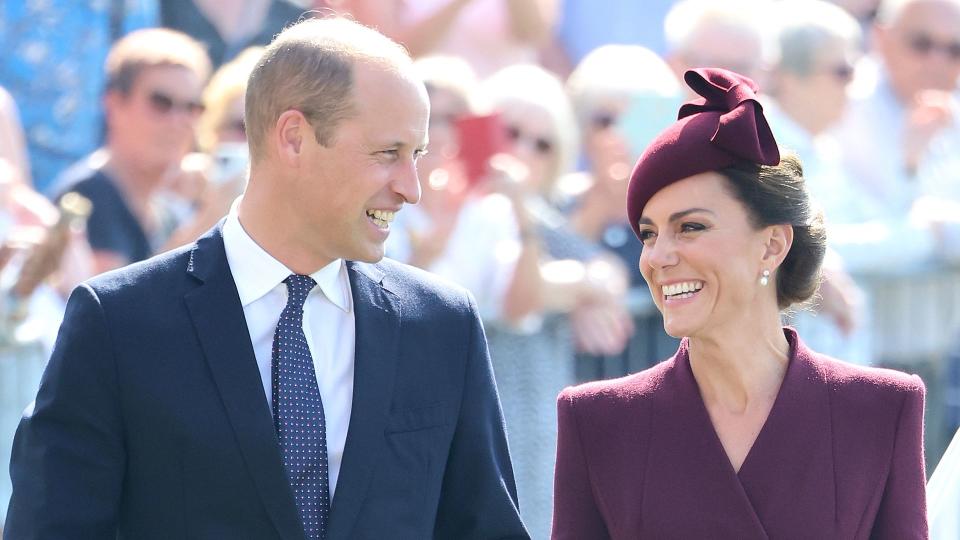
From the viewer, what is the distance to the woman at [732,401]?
3.36 meters

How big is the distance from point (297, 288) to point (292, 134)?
317 millimetres

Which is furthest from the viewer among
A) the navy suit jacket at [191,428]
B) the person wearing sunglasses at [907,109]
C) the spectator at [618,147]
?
the person wearing sunglasses at [907,109]

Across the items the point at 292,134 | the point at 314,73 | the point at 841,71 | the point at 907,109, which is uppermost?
the point at 841,71

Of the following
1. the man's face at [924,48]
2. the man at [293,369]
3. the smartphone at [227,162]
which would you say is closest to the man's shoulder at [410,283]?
the man at [293,369]

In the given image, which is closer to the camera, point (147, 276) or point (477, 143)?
point (147, 276)

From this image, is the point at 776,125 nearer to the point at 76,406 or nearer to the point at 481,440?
the point at 481,440

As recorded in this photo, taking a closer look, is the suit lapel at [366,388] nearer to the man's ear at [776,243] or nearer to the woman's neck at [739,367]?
the woman's neck at [739,367]

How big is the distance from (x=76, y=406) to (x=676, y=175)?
1.29 meters

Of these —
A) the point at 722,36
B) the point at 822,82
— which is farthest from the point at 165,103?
the point at 822,82

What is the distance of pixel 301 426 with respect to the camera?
3.25 meters

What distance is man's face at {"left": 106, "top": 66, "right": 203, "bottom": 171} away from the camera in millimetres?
5887

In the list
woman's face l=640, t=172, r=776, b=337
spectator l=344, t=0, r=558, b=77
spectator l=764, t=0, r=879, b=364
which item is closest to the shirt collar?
woman's face l=640, t=172, r=776, b=337

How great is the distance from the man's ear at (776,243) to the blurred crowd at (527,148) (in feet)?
8.28

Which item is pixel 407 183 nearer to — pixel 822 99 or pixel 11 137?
pixel 11 137
